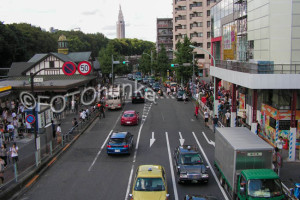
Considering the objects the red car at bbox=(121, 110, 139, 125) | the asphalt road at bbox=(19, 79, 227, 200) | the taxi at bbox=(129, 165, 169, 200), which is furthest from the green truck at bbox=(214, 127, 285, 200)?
the red car at bbox=(121, 110, 139, 125)

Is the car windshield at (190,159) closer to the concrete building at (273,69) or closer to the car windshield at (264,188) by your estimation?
the car windshield at (264,188)

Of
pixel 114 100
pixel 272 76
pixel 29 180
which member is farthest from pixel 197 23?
pixel 29 180

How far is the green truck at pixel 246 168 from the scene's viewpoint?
13.2 metres

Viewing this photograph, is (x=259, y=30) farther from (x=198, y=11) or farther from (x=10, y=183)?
(x=198, y=11)

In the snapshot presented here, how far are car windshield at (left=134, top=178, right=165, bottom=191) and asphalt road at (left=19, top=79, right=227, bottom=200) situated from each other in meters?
1.53

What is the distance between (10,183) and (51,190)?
80.4 inches

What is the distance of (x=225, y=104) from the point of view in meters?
37.8

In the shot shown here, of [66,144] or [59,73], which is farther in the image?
[59,73]

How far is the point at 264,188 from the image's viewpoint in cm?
1322

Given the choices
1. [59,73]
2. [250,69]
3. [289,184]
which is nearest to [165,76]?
[59,73]

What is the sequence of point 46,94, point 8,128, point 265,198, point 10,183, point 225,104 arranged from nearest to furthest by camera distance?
1. point 265,198
2. point 10,183
3. point 8,128
4. point 225,104
5. point 46,94

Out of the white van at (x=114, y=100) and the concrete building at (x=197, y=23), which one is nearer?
the white van at (x=114, y=100)

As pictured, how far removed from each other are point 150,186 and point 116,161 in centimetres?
773

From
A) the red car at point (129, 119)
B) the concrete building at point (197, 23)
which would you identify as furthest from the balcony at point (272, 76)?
the concrete building at point (197, 23)
